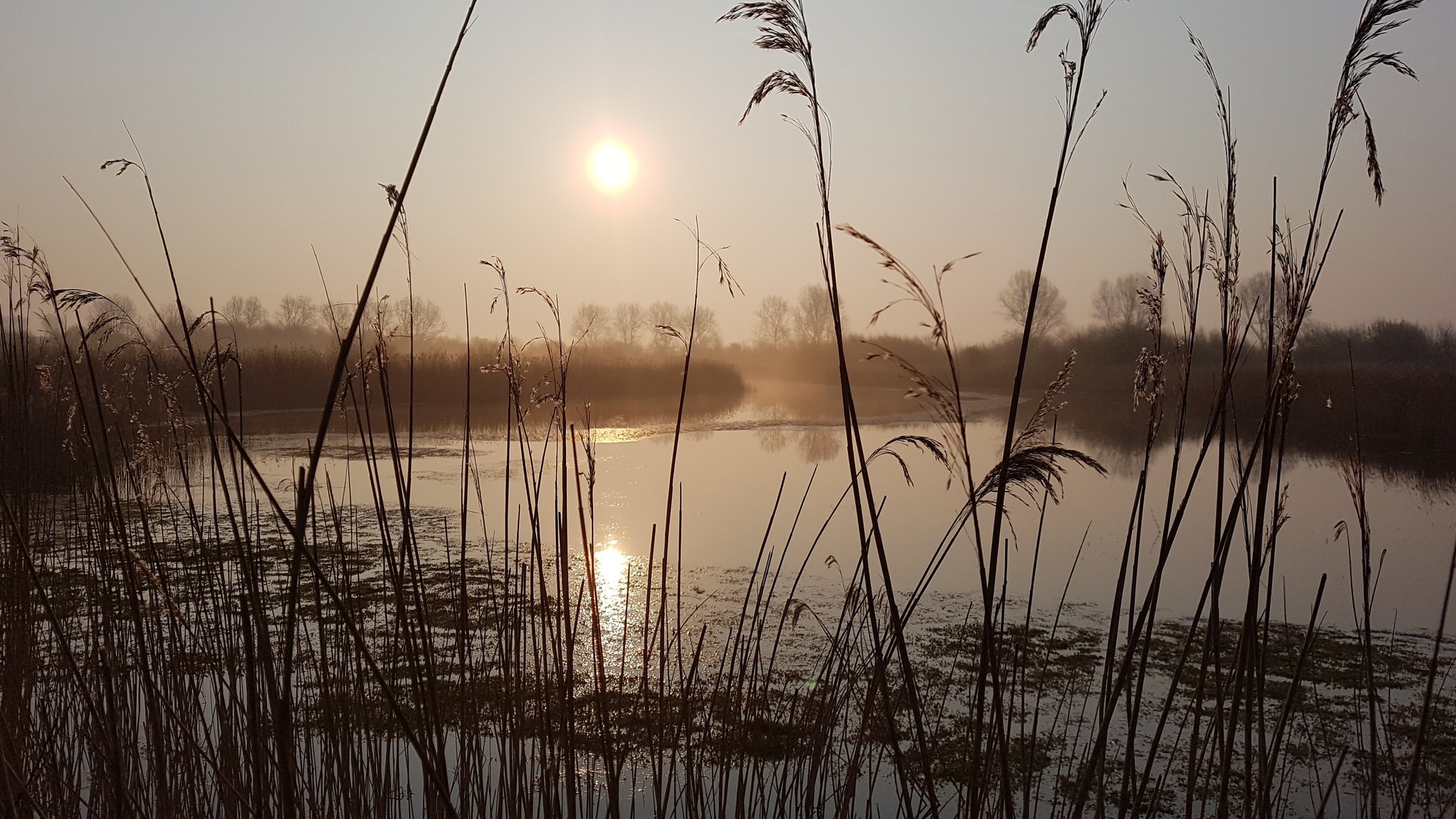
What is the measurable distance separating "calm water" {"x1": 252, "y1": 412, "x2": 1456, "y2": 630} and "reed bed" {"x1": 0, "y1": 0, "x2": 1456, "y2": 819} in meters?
0.30

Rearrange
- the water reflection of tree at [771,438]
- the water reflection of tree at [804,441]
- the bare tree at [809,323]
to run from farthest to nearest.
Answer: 1. the bare tree at [809,323]
2. the water reflection of tree at [771,438]
3. the water reflection of tree at [804,441]

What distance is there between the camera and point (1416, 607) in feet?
23.1

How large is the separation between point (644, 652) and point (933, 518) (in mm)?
8798

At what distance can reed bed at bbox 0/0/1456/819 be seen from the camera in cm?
121

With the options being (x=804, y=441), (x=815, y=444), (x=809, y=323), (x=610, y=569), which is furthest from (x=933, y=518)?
(x=809, y=323)

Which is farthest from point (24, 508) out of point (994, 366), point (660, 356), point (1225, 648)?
point (994, 366)

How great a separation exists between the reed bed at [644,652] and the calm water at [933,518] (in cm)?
30

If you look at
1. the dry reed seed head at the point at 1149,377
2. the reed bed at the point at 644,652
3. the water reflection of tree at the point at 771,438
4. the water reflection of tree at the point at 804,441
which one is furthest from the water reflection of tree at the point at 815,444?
the dry reed seed head at the point at 1149,377

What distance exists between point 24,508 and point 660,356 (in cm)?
3237

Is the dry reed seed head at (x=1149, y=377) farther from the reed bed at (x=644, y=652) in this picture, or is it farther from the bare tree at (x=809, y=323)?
the bare tree at (x=809, y=323)

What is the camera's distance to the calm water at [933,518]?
760cm

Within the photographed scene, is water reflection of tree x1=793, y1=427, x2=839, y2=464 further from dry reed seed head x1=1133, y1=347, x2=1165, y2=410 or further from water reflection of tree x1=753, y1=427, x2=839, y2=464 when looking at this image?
dry reed seed head x1=1133, y1=347, x2=1165, y2=410

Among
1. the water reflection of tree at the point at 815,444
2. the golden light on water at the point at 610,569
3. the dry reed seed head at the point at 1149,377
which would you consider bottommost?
the golden light on water at the point at 610,569

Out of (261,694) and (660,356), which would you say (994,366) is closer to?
(660,356)
